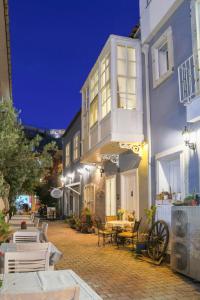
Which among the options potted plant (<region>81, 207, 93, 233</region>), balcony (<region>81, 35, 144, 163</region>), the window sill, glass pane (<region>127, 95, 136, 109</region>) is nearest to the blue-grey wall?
the window sill

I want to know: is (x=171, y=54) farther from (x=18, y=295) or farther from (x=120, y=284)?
(x=18, y=295)

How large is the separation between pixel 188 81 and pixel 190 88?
0.82ft

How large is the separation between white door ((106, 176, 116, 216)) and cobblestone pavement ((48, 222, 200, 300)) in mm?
4184

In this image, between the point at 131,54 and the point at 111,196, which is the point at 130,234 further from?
the point at 131,54

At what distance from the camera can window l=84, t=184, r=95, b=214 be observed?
1823cm

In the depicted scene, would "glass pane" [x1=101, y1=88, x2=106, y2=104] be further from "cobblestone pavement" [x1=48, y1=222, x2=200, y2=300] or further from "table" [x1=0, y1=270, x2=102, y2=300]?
"table" [x1=0, y1=270, x2=102, y2=300]

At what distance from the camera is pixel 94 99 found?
13969mm

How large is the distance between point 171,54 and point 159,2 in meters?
1.86

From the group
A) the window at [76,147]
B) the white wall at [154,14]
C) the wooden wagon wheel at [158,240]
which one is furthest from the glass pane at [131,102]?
the window at [76,147]

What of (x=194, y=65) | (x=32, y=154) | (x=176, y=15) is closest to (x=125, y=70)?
(x=176, y=15)

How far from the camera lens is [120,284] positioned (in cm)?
666

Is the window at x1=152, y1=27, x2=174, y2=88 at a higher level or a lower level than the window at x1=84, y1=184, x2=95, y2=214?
higher

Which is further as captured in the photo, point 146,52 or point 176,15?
point 146,52

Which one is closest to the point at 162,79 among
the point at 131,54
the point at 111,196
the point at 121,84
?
the point at 121,84
